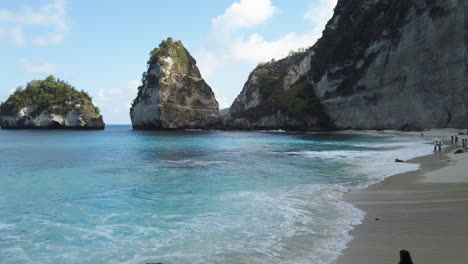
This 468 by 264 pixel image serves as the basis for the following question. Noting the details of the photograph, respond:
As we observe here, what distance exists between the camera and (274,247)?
8398mm

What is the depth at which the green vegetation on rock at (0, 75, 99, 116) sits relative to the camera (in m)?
134

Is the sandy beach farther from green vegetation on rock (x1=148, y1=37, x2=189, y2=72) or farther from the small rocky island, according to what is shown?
the small rocky island

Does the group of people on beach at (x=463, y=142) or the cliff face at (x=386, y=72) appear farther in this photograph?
the cliff face at (x=386, y=72)

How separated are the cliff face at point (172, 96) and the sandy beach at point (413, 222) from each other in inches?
4366

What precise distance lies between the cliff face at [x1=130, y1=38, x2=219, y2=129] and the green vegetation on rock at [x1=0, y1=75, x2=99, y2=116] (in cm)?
2169

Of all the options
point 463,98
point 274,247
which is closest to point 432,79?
point 463,98

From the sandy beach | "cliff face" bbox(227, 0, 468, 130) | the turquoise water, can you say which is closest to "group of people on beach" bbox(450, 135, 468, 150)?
the turquoise water

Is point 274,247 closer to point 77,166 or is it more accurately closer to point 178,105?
point 77,166

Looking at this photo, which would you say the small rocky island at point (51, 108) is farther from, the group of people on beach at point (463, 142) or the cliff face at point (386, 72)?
the group of people on beach at point (463, 142)

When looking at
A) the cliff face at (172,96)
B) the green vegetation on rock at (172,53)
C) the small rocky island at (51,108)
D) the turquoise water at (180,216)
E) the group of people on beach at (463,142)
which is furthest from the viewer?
the small rocky island at (51,108)

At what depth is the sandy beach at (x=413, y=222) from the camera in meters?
7.08

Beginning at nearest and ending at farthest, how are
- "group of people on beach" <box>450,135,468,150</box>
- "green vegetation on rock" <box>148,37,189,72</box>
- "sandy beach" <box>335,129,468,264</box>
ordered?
"sandy beach" <box>335,129,468,264</box> < "group of people on beach" <box>450,135,468,150</box> < "green vegetation on rock" <box>148,37,189,72</box>

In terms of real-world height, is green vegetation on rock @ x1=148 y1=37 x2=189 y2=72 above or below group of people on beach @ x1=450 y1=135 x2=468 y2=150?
above

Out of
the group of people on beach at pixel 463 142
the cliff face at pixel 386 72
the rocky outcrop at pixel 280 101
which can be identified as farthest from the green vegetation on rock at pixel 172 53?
the group of people on beach at pixel 463 142
